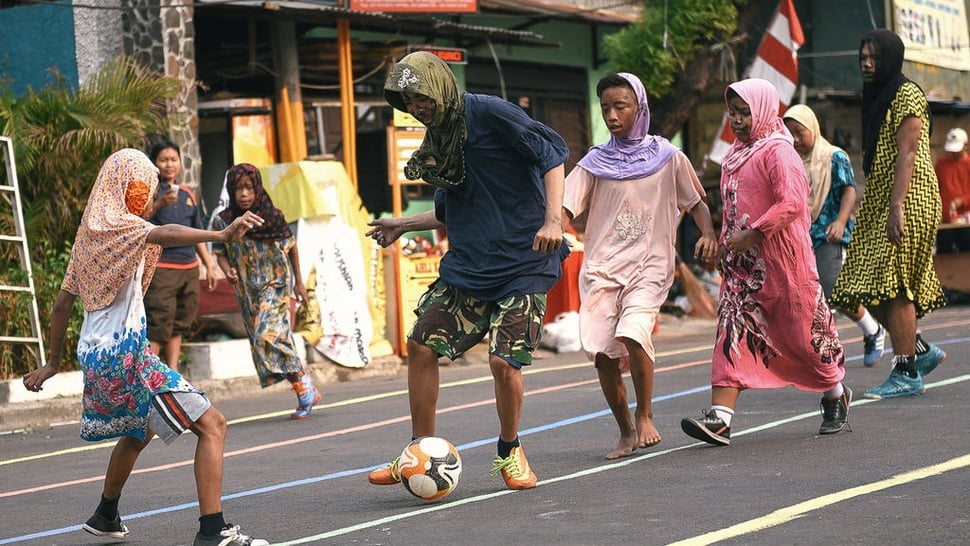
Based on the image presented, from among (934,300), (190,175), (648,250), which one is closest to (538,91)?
(190,175)

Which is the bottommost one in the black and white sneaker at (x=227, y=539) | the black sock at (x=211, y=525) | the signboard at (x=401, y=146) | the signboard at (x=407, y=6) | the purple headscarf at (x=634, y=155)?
the black and white sneaker at (x=227, y=539)

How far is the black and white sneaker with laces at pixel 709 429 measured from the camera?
7.68 meters

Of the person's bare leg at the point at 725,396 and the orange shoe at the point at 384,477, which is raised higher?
the person's bare leg at the point at 725,396

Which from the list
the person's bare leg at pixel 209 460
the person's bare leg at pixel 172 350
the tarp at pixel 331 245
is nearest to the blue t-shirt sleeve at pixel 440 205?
the person's bare leg at pixel 209 460

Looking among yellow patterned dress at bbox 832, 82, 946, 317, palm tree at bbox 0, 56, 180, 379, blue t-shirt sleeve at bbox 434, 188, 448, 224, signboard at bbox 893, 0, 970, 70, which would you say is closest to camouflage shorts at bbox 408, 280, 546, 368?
blue t-shirt sleeve at bbox 434, 188, 448, 224

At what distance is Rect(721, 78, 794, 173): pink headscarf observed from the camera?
8023 millimetres

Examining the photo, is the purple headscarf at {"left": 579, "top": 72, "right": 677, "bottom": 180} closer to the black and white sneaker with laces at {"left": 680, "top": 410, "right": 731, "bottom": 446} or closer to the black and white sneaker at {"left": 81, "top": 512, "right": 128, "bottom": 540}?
the black and white sneaker with laces at {"left": 680, "top": 410, "right": 731, "bottom": 446}

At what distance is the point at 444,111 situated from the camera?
6727 millimetres

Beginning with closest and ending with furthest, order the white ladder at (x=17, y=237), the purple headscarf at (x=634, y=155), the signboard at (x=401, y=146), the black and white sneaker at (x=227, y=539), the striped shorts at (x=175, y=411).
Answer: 1. the black and white sneaker at (x=227, y=539)
2. the striped shorts at (x=175, y=411)
3. the purple headscarf at (x=634, y=155)
4. the white ladder at (x=17, y=237)
5. the signboard at (x=401, y=146)

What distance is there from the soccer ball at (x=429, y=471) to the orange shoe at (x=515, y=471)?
277mm

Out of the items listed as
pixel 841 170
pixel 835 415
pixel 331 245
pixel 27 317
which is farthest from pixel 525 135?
pixel 331 245

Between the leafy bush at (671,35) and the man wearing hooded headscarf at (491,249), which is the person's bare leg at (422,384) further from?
the leafy bush at (671,35)

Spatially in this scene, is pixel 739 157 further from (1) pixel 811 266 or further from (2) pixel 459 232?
(2) pixel 459 232

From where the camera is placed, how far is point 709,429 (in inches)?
306
